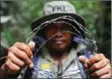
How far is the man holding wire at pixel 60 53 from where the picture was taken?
1098 mm

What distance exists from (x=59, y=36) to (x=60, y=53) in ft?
0.24

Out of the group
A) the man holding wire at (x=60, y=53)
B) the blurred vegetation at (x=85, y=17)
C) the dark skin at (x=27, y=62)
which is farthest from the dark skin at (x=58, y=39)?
the blurred vegetation at (x=85, y=17)

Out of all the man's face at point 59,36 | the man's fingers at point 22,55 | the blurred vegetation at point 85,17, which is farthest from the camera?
the blurred vegetation at point 85,17

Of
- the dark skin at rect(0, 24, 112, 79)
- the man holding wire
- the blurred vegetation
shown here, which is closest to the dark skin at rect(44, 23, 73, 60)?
the man holding wire

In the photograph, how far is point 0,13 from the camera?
2697 mm

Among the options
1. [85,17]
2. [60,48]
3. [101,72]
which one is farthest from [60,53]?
[85,17]

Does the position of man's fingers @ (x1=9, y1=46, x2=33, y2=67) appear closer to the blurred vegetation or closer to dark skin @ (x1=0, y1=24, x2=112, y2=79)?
dark skin @ (x1=0, y1=24, x2=112, y2=79)

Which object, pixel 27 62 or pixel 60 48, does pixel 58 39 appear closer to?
pixel 60 48

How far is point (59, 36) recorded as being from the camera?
1.27 m

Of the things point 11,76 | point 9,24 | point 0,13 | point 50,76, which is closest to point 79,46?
point 50,76

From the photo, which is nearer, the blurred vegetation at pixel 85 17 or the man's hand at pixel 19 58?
the man's hand at pixel 19 58

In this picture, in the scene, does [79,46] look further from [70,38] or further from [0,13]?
[0,13]

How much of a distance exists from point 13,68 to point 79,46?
0.33 metres

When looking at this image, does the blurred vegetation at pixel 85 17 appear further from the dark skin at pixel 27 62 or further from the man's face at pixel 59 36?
the dark skin at pixel 27 62
